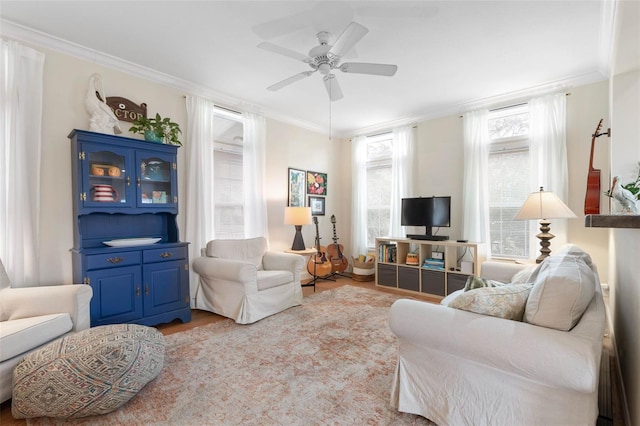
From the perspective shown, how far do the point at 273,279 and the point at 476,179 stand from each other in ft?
9.98

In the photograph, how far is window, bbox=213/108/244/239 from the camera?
3916mm

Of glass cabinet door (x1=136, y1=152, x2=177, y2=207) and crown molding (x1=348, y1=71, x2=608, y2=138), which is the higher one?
crown molding (x1=348, y1=71, x2=608, y2=138)

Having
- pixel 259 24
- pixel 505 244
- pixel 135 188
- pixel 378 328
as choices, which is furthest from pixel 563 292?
pixel 135 188

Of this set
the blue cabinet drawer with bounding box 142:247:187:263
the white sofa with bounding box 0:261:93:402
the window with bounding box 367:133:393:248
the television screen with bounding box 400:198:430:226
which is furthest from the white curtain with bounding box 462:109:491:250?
the white sofa with bounding box 0:261:93:402

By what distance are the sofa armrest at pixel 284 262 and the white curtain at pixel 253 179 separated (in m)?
0.50

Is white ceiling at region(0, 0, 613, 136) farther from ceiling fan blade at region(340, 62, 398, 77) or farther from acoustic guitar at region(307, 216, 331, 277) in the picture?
acoustic guitar at region(307, 216, 331, 277)

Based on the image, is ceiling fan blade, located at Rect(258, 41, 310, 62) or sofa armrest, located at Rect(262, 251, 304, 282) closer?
ceiling fan blade, located at Rect(258, 41, 310, 62)

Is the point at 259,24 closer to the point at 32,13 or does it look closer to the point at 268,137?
the point at 32,13

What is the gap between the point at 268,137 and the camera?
179 inches

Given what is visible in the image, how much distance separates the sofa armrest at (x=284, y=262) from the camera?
365 centimetres

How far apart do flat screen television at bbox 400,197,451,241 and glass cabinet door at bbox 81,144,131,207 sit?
3.64 meters

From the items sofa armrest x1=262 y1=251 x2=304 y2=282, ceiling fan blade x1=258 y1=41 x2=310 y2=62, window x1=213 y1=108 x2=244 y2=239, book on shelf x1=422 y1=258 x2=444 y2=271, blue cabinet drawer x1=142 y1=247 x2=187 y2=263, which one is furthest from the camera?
book on shelf x1=422 y1=258 x2=444 y2=271

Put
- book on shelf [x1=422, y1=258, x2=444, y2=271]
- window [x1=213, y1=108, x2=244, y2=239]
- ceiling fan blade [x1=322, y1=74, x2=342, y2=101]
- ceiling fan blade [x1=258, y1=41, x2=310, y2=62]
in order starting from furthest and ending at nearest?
book on shelf [x1=422, y1=258, x2=444, y2=271], window [x1=213, y1=108, x2=244, y2=239], ceiling fan blade [x1=322, y1=74, x2=342, y2=101], ceiling fan blade [x1=258, y1=41, x2=310, y2=62]

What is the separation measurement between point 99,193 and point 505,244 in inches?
187
